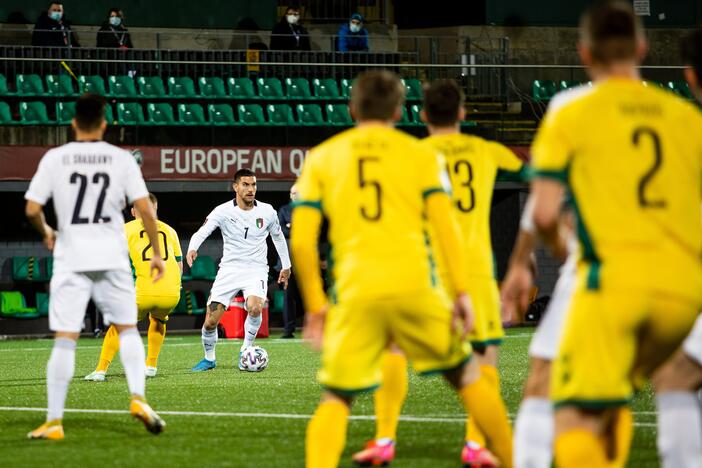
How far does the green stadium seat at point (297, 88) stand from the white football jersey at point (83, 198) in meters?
16.0

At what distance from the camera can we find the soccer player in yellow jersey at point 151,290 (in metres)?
12.8

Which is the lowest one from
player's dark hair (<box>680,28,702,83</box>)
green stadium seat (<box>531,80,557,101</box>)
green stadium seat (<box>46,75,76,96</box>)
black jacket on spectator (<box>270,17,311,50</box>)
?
player's dark hair (<box>680,28,702,83</box>)

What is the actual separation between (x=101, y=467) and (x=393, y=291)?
2.35 m

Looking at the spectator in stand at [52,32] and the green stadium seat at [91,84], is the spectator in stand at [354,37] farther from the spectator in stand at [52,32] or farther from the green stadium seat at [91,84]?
the spectator in stand at [52,32]

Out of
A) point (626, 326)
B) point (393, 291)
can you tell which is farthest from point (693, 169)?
point (393, 291)

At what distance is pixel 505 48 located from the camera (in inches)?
1033

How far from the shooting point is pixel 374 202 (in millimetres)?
5531

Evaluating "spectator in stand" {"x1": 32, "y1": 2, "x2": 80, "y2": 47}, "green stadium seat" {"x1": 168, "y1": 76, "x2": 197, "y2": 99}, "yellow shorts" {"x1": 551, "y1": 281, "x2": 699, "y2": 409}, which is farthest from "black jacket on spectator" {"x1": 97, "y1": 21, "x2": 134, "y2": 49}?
"yellow shorts" {"x1": 551, "y1": 281, "x2": 699, "y2": 409}

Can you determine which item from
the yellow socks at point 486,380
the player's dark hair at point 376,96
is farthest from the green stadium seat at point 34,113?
the player's dark hair at point 376,96

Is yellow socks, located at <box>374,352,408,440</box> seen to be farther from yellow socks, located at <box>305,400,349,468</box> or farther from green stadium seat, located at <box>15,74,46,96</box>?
green stadium seat, located at <box>15,74,46,96</box>

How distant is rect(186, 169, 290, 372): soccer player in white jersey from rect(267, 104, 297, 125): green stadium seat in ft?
28.9

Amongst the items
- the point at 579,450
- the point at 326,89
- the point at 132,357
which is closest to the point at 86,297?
the point at 132,357

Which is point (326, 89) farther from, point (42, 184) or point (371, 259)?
point (371, 259)

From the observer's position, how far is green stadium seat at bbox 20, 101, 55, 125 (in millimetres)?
22031
